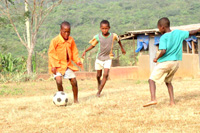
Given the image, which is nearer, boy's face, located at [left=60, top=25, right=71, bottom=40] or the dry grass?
the dry grass

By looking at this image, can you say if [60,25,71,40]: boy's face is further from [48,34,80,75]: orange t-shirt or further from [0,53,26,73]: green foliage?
[0,53,26,73]: green foliage

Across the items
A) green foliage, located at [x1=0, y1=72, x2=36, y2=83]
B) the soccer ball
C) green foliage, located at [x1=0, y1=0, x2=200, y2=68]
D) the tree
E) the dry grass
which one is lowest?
the dry grass

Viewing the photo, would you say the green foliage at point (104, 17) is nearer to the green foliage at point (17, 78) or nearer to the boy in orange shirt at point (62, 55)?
the green foliage at point (17, 78)

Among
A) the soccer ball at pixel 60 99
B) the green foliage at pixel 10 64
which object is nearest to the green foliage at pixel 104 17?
the green foliage at pixel 10 64

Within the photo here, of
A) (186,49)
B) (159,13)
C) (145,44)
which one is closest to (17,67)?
(145,44)

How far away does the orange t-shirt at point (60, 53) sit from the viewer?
Result: 7.00 metres

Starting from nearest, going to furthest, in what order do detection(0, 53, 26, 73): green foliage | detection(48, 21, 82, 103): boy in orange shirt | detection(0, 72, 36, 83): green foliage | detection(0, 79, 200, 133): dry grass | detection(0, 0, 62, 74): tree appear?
detection(0, 79, 200, 133): dry grass < detection(48, 21, 82, 103): boy in orange shirt < detection(0, 72, 36, 83): green foliage < detection(0, 0, 62, 74): tree < detection(0, 53, 26, 73): green foliage

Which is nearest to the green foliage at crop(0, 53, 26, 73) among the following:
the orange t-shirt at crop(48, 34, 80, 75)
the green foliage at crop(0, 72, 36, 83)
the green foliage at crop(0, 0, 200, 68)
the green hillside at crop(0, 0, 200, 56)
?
the green foliage at crop(0, 72, 36, 83)

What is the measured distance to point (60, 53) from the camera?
709 centimetres

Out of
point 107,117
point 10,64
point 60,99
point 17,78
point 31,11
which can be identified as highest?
point 31,11

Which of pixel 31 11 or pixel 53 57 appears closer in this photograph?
pixel 53 57

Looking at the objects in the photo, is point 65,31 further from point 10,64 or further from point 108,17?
point 108,17

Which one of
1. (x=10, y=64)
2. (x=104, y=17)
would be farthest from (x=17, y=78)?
(x=104, y=17)

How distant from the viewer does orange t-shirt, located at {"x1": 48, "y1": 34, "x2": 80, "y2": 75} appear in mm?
7000
